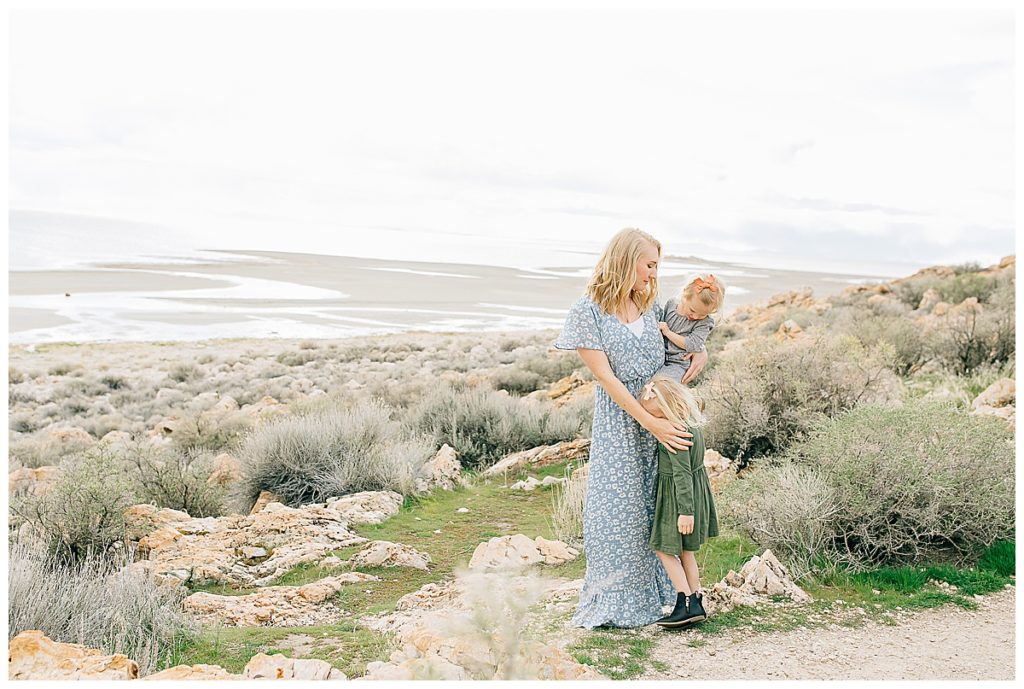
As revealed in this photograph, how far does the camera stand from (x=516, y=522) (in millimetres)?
6988

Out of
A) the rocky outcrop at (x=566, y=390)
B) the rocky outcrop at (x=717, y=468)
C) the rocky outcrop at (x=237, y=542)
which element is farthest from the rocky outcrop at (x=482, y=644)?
the rocky outcrop at (x=566, y=390)

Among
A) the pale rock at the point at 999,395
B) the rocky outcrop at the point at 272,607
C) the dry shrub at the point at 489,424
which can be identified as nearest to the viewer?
the rocky outcrop at the point at 272,607

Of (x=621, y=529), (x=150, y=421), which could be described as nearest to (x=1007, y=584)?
(x=621, y=529)

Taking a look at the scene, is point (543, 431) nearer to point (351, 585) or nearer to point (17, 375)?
point (351, 585)

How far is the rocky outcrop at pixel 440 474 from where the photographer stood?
26.1ft

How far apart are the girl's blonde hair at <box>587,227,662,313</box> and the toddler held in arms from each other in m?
0.20

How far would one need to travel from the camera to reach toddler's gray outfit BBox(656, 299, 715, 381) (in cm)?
444

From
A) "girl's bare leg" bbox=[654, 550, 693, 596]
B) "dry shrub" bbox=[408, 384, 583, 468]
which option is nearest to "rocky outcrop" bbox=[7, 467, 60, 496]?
"dry shrub" bbox=[408, 384, 583, 468]

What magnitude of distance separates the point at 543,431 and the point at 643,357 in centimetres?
499

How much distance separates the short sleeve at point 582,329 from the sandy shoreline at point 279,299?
19436 millimetres

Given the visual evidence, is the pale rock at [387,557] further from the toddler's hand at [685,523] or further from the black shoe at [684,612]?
the toddler's hand at [685,523]

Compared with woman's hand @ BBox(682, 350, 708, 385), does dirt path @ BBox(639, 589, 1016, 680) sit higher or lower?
lower

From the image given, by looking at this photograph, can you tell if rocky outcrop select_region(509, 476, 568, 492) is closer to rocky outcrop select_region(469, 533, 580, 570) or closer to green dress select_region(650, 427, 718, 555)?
rocky outcrop select_region(469, 533, 580, 570)

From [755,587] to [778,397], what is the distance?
308cm
